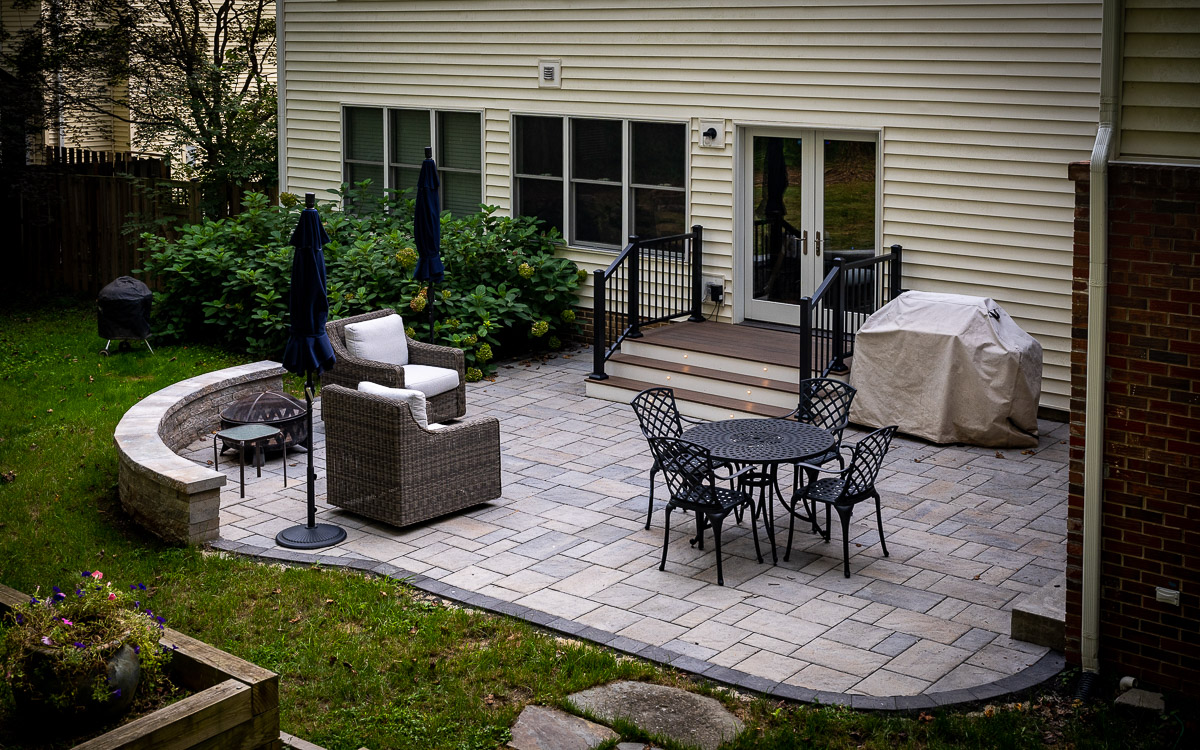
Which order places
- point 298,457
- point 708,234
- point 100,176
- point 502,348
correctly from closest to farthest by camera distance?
point 298,457 → point 708,234 → point 502,348 → point 100,176

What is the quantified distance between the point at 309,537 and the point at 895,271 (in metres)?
6.06

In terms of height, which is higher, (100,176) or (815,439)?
(100,176)

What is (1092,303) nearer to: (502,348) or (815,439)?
(815,439)

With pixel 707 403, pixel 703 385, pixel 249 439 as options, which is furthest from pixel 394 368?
pixel 703 385

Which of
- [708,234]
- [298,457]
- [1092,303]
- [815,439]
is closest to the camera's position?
[1092,303]

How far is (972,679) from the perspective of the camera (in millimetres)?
6316

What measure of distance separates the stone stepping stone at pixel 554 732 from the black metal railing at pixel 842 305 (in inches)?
213

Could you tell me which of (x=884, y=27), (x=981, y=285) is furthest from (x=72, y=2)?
(x=981, y=285)

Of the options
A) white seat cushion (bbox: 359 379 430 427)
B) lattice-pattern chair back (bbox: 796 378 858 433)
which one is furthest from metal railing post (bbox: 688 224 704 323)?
white seat cushion (bbox: 359 379 430 427)

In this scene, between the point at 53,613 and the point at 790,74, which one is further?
the point at 790,74

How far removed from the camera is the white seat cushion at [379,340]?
10.5m

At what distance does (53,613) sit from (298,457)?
5281 millimetres

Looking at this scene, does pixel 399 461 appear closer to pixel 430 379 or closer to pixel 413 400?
pixel 413 400

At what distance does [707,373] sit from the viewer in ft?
38.5
